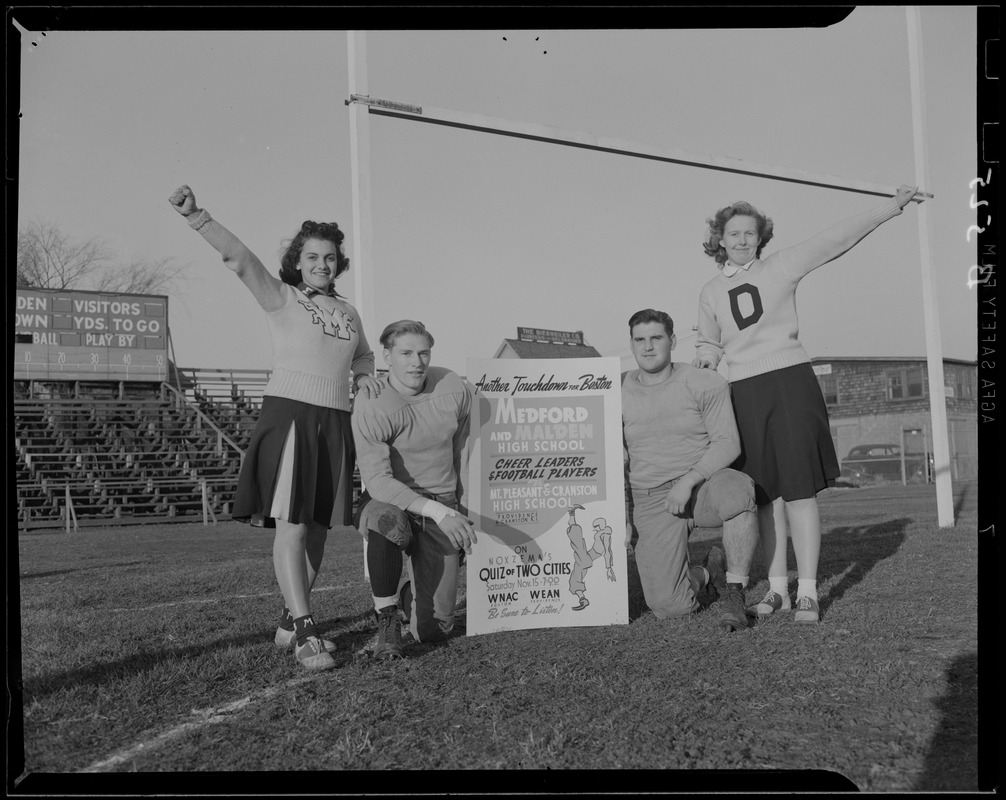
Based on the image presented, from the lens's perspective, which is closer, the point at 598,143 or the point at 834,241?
the point at 834,241

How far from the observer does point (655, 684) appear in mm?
2580

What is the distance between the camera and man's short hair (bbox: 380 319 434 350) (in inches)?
131

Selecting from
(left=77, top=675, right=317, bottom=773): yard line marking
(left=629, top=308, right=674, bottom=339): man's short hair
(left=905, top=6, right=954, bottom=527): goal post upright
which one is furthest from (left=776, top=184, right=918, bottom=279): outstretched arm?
(left=77, top=675, right=317, bottom=773): yard line marking

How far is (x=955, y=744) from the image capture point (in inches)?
85.5

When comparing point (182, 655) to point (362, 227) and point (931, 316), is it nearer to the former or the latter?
point (362, 227)

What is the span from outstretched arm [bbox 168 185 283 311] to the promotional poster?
901 millimetres

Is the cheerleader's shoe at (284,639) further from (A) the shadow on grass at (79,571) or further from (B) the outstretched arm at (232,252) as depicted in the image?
(A) the shadow on grass at (79,571)

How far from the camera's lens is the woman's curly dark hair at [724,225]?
3.67m

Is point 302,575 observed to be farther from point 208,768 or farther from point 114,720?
point 208,768

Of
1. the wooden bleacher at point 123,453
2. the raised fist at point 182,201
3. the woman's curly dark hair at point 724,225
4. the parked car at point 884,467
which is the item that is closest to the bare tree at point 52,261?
the raised fist at point 182,201

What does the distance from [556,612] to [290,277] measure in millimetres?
1802

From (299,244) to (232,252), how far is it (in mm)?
432

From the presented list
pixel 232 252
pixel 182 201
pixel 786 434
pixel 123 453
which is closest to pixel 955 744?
pixel 786 434
